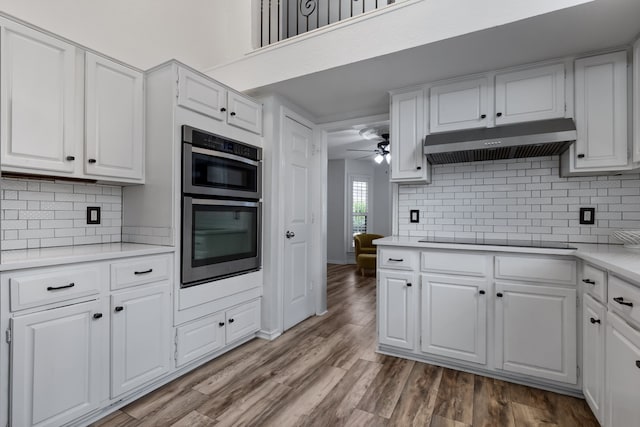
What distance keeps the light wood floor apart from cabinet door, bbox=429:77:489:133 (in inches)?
75.8

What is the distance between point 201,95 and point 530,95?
8.12 feet

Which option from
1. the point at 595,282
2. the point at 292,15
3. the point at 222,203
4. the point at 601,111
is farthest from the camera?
the point at 292,15

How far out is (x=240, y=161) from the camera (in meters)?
2.64

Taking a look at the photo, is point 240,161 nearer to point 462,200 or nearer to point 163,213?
point 163,213

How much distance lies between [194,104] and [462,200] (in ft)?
7.78

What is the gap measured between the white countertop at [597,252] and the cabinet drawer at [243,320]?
1.27 meters

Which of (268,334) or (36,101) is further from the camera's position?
(268,334)

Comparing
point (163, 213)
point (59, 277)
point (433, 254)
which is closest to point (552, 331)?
point (433, 254)

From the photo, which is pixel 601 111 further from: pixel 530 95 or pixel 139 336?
pixel 139 336

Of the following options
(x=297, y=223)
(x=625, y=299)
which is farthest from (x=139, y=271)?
(x=625, y=299)

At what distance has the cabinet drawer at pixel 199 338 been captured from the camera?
217 centimetres

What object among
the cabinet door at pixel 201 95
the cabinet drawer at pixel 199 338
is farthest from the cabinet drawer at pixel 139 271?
the cabinet door at pixel 201 95

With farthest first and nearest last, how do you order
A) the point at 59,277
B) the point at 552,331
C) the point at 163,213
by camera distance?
1. the point at 163,213
2. the point at 552,331
3. the point at 59,277

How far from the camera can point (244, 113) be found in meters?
2.76
